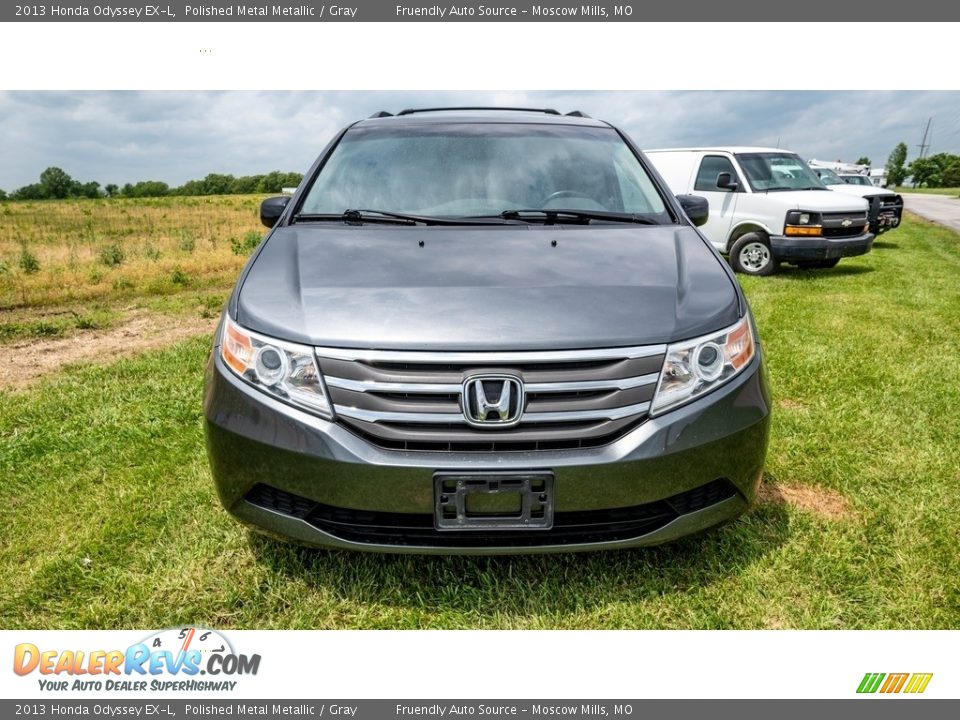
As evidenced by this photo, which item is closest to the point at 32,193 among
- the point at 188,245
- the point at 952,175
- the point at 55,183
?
the point at 55,183

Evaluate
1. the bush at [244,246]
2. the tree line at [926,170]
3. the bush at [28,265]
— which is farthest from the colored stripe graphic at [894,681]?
the tree line at [926,170]

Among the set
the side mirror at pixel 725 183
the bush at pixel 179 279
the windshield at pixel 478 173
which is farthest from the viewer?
the bush at pixel 179 279

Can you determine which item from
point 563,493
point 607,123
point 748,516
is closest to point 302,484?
point 563,493

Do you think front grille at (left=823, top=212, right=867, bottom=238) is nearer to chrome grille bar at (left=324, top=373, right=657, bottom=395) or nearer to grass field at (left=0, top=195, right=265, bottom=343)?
grass field at (left=0, top=195, right=265, bottom=343)

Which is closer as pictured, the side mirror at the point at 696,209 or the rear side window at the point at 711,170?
the side mirror at the point at 696,209

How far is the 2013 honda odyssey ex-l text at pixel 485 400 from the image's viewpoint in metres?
1.95

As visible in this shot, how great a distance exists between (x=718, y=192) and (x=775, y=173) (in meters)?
0.88

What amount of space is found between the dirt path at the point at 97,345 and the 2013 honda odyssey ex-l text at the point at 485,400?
358 cm

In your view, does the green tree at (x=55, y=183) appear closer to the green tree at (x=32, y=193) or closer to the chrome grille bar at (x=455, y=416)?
the green tree at (x=32, y=193)

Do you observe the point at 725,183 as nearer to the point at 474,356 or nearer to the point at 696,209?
the point at 696,209

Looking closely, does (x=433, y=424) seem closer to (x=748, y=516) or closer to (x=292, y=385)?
(x=292, y=385)

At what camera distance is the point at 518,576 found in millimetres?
2443

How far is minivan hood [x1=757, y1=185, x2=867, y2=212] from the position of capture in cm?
943

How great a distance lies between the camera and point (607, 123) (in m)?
3.64
